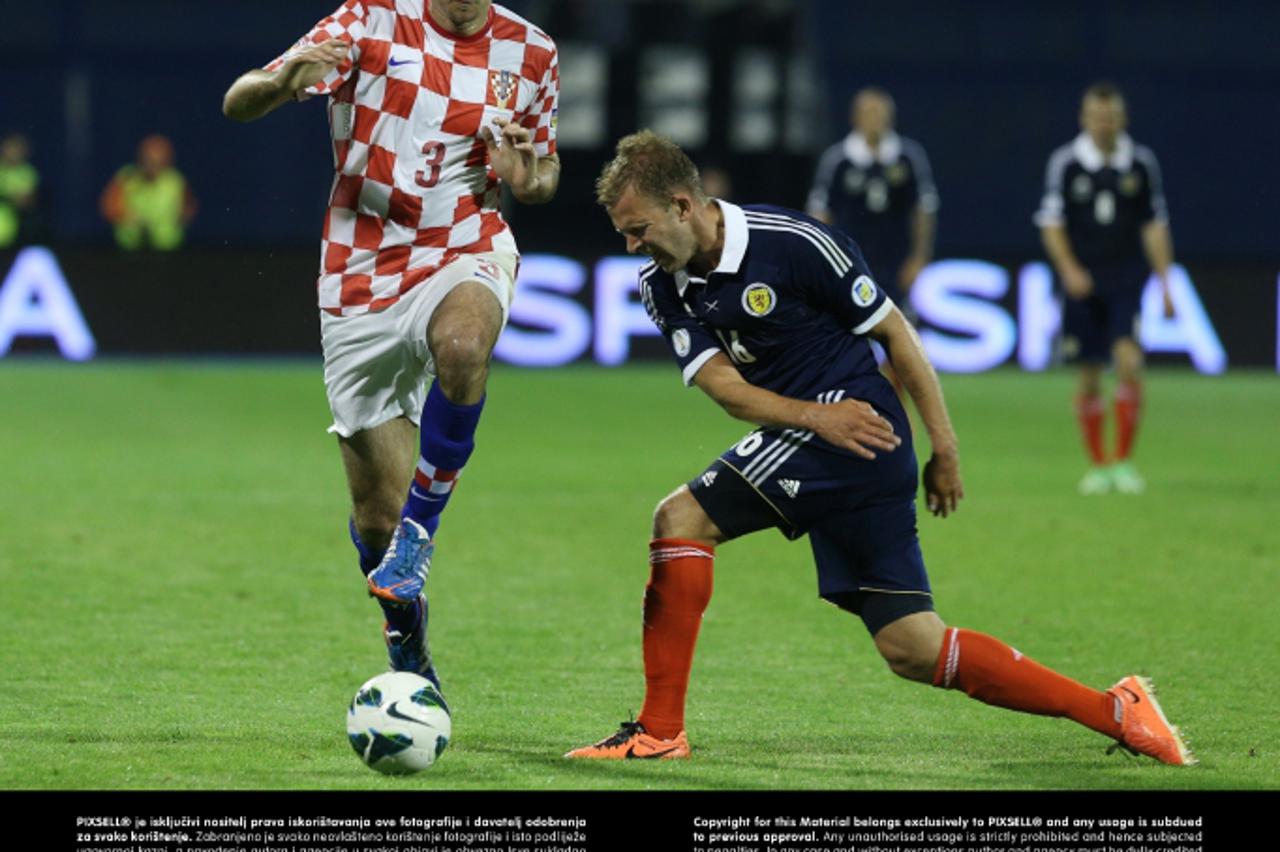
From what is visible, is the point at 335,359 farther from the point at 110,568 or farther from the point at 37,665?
the point at 110,568

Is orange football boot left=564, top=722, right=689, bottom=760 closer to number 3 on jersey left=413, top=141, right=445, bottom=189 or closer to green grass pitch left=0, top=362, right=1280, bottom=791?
green grass pitch left=0, top=362, right=1280, bottom=791

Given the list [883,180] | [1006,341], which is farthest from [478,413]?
[1006,341]

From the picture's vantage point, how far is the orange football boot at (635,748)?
16.8ft

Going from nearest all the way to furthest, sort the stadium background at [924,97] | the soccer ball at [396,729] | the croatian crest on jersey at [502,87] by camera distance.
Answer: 1. the soccer ball at [396,729]
2. the croatian crest on jersey at [502,87]
3. the stadium background at [924,97]

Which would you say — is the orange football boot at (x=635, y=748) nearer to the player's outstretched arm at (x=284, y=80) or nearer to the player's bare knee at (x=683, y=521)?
the player's bare knee at (x=683, y=521)

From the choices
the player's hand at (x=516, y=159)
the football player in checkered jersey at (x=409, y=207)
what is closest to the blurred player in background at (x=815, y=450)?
the player's hand at (x=516, y=159)

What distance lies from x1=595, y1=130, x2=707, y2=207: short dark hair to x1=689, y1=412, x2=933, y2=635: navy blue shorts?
0.64m

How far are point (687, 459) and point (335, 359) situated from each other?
664 centimetres

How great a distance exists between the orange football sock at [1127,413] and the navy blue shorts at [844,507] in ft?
22.0

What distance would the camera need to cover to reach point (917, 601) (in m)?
5.11

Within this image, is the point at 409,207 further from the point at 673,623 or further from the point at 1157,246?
the point at 1157,246

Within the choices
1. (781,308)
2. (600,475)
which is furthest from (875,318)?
(600,475)

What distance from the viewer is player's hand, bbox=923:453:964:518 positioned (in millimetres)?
5074

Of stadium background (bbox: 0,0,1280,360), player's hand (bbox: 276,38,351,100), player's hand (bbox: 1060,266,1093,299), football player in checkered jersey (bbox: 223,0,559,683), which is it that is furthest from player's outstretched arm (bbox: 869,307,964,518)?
stadium background (bbox: 0,0,1280,360)
